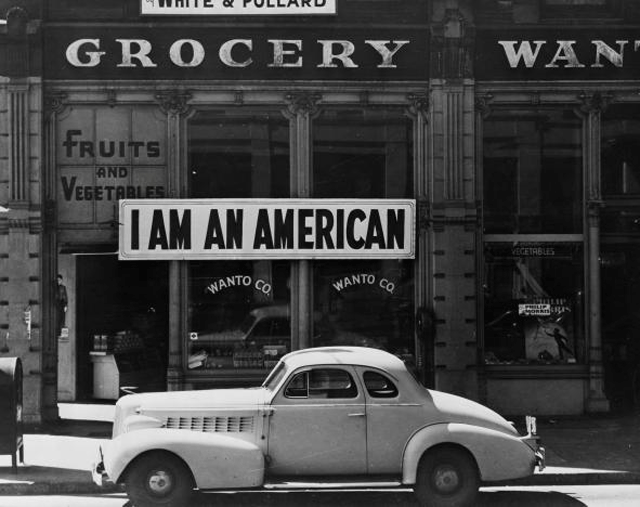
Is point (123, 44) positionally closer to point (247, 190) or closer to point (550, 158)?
point (247, 190)

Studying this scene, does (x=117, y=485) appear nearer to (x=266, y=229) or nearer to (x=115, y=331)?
(x=266, y=229)

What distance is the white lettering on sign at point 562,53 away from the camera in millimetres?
13023

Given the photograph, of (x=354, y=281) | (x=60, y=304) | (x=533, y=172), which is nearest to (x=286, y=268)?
(x=354, y=281)

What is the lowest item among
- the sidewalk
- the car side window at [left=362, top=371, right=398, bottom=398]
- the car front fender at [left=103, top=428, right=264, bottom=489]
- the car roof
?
the sidewalk

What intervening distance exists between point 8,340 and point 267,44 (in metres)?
6.03

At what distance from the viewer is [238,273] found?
13.0 meters

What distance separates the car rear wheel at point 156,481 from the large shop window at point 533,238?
665 centimetres

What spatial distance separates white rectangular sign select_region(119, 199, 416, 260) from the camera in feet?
41.9

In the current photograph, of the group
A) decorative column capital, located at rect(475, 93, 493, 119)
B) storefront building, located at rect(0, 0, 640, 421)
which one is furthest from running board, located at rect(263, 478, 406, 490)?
decorative column capital, located at rect(475, 93, 493, 119)

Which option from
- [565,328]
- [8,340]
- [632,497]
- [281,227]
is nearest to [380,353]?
[632,497]

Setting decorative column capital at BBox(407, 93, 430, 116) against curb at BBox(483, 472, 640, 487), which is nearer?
curb at BBox(483, 472, 640, 487)

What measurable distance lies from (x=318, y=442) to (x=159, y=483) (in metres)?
1.57

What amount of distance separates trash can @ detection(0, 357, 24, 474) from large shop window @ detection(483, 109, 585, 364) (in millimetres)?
7117

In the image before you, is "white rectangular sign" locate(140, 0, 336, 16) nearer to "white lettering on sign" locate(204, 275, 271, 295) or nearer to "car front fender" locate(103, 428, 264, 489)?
"white lettering on sign" locate(204, 275, 271, 295)
